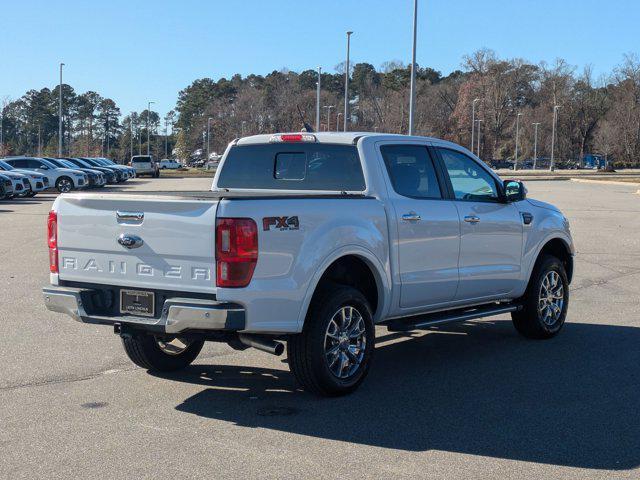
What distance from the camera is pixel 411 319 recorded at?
7.43 meters

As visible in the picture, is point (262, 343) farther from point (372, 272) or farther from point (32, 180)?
point (32, 180)

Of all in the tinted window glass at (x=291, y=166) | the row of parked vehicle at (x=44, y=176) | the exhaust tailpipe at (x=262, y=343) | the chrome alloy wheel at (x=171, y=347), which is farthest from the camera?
the row of parked vehicle at (x=44, y=176)

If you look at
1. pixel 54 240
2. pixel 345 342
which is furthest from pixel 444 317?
pixel 54 240

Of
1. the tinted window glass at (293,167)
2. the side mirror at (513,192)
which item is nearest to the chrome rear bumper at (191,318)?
the tinted window glass at (293,167)

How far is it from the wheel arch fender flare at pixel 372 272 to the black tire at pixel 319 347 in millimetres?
109

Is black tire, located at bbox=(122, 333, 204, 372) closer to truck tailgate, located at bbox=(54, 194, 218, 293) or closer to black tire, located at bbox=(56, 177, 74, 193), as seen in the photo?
truck tailgate, located at bbox=(54, 194, 218, 293)

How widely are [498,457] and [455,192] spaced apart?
318 cm

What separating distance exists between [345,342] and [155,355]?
1675 millimetres

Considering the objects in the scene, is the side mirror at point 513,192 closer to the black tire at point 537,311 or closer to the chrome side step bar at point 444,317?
the black tire at point 537,311

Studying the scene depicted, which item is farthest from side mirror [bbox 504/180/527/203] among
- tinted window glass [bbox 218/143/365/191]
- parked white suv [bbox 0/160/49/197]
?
parked white suv [bbox 0/160/49/197]

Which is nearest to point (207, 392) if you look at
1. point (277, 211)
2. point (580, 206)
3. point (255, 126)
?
point (277, 211)

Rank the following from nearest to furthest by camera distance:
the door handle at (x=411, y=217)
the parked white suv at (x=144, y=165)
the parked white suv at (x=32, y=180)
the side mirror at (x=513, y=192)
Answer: the door handle at (x=411, y=217) < the side mirror at (x=513, y=192) < the parked white suv at (x=32, y=180) < the parked white suv at (x=144, y=165)

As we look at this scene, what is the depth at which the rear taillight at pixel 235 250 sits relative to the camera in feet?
18.8

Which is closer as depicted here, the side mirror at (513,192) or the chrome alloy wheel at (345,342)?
the chrome alloy wheel at (345,342)
